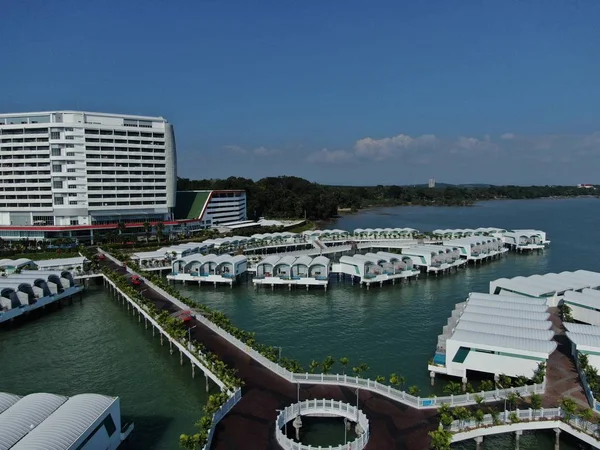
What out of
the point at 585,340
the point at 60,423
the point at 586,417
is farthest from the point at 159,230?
the point at 586,417

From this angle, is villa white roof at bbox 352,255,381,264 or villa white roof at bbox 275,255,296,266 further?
villa white roof at bbox 352,255,381,264

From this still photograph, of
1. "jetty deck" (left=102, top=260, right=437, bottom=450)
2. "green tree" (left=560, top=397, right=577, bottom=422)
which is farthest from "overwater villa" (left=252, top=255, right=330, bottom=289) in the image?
"green tree" (left=560, top=397, right=577, bottom=422)

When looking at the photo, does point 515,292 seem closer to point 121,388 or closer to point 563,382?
point 563,382

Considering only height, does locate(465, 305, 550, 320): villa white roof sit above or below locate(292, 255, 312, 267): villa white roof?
below

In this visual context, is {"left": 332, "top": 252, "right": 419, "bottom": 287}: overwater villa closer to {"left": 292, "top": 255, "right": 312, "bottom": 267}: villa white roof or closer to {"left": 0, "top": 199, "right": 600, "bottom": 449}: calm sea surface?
{"left": 0, "top": 199, "right": 600, "bottom": 449}: calm sea surface

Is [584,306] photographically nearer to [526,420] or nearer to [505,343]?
[505,343]

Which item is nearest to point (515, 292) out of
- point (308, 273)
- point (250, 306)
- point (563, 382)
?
point (563, 382)

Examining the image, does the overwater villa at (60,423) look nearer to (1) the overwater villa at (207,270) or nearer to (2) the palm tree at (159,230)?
(1) the overwater villa at (207,270)
